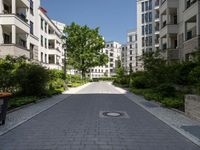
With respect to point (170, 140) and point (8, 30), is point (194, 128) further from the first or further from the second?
point (8, 30)

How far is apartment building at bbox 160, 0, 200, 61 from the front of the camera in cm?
2452

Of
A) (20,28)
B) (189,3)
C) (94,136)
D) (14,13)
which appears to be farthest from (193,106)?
(20,28)

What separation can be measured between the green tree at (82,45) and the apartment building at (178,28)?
32.8 meters

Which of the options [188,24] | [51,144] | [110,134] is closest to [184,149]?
[110,134]

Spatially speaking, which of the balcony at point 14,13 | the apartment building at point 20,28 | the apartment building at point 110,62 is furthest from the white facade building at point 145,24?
the apartment building at point 110,62

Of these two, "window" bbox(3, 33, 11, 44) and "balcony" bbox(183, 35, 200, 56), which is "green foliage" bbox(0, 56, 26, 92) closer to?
"window" bbox(3, 33, 11, 44)

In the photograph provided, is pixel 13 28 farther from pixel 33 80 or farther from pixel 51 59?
pixel 51 59

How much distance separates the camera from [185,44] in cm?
2516

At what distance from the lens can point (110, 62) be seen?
141 m

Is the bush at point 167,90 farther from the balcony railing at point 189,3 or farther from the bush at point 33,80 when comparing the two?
the balcony railing at point 189,3

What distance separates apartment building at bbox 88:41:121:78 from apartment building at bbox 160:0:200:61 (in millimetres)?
97266

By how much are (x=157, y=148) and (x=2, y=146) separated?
382 cm

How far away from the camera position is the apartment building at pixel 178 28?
24.5 meters

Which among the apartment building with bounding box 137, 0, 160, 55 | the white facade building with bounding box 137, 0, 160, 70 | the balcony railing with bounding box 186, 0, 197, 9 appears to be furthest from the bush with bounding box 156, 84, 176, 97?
the apartment building with bounding box 137, 0, 160, 55
